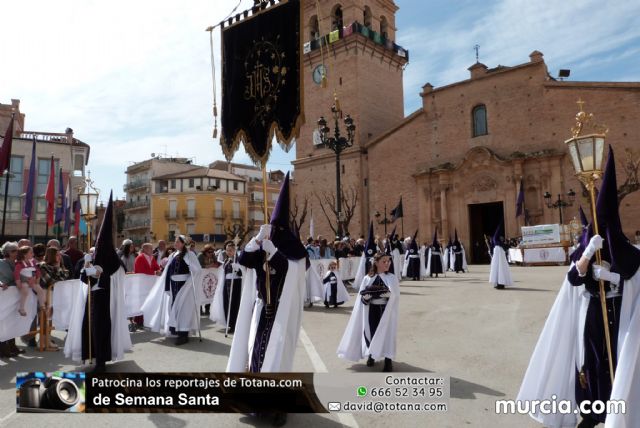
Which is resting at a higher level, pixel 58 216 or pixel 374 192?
pixel 374 192

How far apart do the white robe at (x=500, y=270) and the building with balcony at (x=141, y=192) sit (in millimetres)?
47614

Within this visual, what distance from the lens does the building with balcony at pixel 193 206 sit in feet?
181

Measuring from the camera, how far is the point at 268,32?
24.4 feet

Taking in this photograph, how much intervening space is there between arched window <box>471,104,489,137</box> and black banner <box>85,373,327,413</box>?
30297 millimetres

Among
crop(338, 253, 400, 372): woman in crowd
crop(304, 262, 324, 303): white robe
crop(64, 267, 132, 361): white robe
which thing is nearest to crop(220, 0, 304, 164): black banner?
crop(338, 253, 400, 372): woman in crowd

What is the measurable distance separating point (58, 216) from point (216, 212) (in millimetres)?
34064

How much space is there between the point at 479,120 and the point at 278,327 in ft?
100

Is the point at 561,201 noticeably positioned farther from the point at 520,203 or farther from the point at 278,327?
the point at 278,327

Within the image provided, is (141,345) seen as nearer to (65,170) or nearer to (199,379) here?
(199,379)

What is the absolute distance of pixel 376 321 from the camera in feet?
21.1

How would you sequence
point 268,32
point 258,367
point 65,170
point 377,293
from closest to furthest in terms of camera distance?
point 258,367, point 377,293, point 268,32, point 65,170

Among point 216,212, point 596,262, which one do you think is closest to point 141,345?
point 596,262

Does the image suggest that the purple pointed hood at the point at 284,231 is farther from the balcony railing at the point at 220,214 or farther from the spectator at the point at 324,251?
the balcony railing at the point at 220,214

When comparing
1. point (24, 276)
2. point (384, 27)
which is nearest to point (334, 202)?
point (384, 27)
